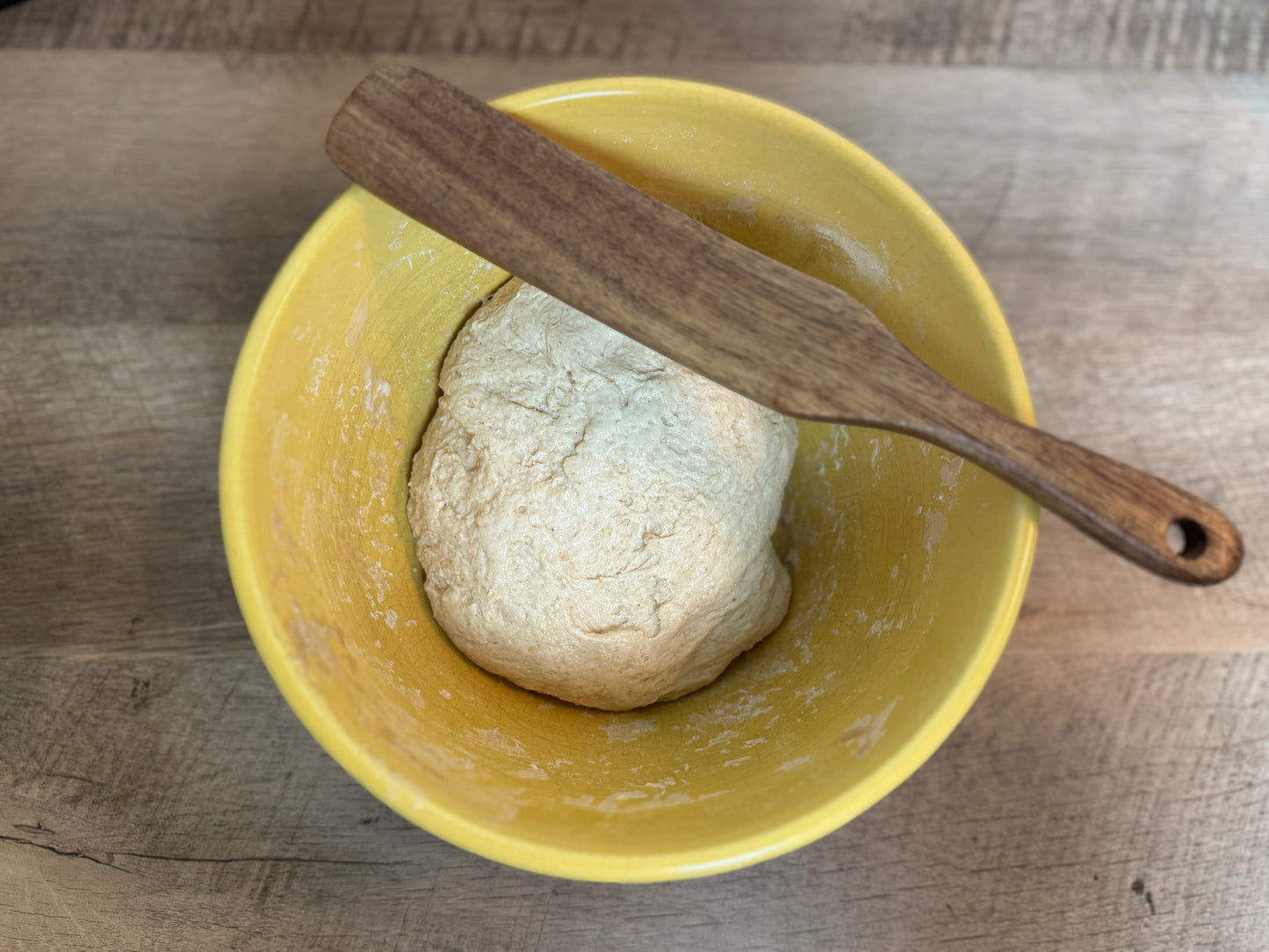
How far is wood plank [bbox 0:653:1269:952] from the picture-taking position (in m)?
0.86

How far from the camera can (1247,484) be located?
1019 millimetres

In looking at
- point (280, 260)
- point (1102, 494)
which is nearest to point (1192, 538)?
point (1102, 494)

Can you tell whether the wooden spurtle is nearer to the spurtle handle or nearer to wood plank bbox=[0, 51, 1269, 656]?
the spurtle handle

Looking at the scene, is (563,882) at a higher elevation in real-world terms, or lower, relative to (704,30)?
lower

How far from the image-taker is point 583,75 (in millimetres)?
1110

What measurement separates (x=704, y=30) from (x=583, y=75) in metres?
0.18

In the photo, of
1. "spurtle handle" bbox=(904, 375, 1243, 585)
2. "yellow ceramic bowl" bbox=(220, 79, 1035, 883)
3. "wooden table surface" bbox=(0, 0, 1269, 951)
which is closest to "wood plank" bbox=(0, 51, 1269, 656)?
"wooden table surface" bbox=(0, 0, 1269, 951)

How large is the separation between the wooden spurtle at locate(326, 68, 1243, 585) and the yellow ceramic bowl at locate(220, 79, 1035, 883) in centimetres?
→ 6

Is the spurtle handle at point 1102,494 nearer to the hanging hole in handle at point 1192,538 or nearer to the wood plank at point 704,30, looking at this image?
the hanging hole in handle at point 1192,538

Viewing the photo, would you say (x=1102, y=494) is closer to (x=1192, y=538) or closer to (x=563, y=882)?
(x=1192, y=538)

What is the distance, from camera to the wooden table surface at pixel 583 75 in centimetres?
87

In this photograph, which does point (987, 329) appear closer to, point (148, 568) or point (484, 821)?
point (484, 821)

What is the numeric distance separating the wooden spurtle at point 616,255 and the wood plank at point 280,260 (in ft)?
1.45

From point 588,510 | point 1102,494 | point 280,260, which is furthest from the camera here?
point 280,260
